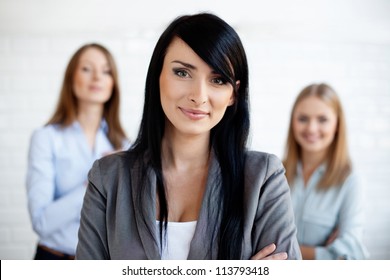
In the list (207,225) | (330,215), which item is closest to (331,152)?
(330,215)

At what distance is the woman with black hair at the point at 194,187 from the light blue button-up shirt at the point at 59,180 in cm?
48

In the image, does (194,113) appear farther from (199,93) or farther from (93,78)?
(93,78)

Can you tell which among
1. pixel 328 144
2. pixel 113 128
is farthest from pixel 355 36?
pixel 113 128

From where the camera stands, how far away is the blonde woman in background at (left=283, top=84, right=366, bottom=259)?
5.13 ft

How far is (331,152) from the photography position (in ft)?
5.64

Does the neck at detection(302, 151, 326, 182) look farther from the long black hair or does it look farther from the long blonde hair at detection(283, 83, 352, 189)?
the long black hair

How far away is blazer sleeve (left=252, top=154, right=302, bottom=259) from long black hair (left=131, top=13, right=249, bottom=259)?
4 centimetres

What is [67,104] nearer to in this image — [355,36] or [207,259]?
[207,259]

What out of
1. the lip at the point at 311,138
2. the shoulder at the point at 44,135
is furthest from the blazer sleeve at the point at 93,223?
the lip at the point at 311,138

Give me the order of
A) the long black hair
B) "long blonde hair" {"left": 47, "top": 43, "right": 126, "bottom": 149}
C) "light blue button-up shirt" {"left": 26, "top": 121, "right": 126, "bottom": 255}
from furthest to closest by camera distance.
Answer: "long blonde hair" {"left": 47, "top": 43, "right": 126, "bottom": 149}, "light blue button-up shirt" {"left": 26, "top": 121, "right": 126, "bottom": 255}, the long black hair

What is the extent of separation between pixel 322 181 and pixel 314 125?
198mm

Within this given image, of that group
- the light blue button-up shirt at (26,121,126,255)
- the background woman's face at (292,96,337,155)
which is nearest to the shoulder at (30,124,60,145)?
the light blue button-up shirt at (26,121,126,255)

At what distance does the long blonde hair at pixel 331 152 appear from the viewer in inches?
64.9

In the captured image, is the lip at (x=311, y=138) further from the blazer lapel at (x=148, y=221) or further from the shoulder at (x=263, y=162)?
the blazer lapel at (x=148, y=221)
